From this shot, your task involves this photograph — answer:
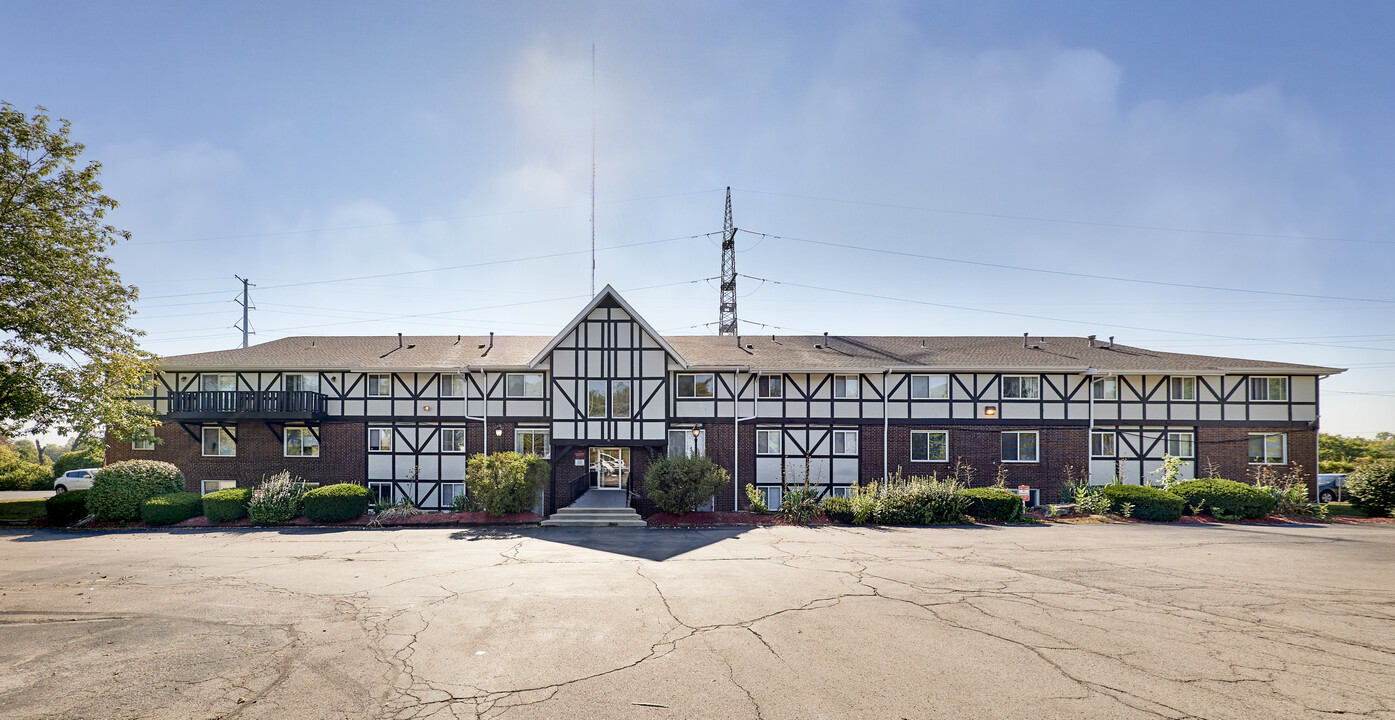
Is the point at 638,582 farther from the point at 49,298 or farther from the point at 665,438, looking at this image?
the point at 49,298

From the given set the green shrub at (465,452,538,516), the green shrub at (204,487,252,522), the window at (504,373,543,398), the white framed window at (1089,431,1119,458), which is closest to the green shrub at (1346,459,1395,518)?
the white framed window at (1089,431,1119,458)

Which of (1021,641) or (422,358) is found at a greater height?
(422,358)

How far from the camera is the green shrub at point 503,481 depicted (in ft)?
65.3

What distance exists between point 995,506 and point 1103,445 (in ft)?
27.2

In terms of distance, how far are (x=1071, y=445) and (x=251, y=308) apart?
52819mm

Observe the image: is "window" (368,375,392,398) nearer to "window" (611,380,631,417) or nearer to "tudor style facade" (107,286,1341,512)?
"tudor style facade" (107,286,1341,512)

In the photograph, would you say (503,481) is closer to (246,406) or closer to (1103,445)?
(246,406)

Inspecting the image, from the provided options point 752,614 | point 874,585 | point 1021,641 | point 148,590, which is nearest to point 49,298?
point 148,590

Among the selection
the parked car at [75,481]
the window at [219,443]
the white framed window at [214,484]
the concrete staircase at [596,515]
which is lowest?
the parked car at [75,481]

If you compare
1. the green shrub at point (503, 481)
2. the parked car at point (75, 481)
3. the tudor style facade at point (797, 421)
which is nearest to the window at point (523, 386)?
the tudor style facade at point (797, 421)

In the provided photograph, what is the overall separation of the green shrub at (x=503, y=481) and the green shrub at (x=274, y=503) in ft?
19.4

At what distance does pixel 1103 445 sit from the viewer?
24297 millimetres

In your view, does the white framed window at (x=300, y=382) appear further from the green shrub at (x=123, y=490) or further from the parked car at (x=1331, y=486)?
the parked car at (x=1331, y=486)

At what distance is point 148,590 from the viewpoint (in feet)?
35.2
